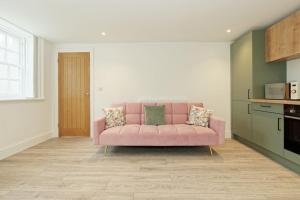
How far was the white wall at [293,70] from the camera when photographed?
333 centimetres

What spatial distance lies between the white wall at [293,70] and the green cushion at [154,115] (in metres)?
2.36

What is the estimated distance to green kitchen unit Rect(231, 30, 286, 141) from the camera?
3621 mm

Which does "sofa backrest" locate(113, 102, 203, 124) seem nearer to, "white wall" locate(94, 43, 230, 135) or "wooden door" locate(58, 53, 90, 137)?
"white wall" locate(94, 43, 230, 135)

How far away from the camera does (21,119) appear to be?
140 inches

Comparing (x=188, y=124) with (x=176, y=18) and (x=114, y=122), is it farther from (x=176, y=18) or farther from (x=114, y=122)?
(x=176, y=18)

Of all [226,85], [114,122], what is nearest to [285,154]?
[226,85]

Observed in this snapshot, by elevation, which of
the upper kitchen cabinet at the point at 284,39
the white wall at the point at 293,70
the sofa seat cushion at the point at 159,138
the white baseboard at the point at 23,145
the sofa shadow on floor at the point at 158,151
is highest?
the upper kitchen cabinet at the point at 284,39

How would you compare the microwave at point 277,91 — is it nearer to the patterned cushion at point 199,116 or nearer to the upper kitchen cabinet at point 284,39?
the upper kitchen cabinet at point 284,39

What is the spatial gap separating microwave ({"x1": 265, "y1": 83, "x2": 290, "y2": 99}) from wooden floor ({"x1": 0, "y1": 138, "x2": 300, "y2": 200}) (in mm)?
1027

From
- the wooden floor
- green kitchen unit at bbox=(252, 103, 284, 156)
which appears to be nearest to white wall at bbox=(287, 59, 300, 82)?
green kitchen unit at bbox=(252, 103, 284, 156)

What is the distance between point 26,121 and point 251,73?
4.31 m

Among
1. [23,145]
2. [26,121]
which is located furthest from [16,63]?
[23,145]

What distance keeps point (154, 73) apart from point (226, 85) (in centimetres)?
171

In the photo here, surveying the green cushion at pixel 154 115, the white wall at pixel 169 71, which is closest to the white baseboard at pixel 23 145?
the white wall at pixel 169 71
